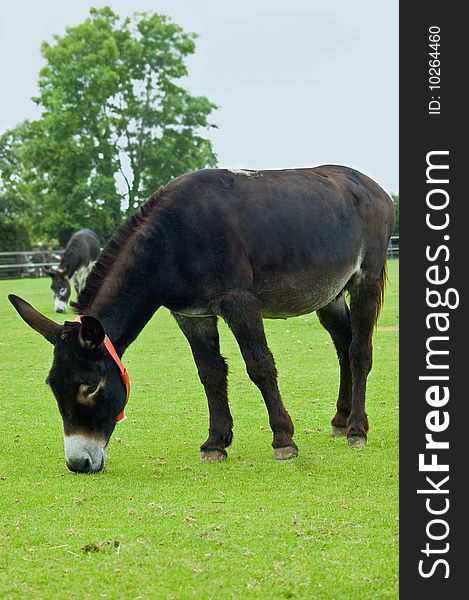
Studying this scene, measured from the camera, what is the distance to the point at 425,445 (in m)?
4.93

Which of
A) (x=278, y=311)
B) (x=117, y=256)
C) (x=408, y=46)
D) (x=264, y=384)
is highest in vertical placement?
(x=408, y=46)

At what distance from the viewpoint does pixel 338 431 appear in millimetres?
8898

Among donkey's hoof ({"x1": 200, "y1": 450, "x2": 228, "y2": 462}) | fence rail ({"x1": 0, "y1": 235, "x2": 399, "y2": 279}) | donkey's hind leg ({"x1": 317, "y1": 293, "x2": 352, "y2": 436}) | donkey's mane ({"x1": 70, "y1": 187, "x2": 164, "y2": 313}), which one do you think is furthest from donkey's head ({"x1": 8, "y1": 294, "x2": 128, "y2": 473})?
fence rail ({"x1": 0, "y1": 235, "x2": 399, "y2": 279})

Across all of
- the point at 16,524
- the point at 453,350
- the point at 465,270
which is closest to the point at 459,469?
the point at 453,350

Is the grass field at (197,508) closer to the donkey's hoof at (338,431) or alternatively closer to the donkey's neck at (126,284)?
the donkey's hoof at (338,431)

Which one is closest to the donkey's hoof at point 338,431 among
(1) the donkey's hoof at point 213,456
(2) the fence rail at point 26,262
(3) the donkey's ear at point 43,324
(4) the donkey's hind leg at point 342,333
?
(4) the donkey's hind leg at point 342,333

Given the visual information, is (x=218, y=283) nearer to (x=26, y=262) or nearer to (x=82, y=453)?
(x=82, y=453)

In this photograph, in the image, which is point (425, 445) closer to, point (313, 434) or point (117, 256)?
point (117, 256)

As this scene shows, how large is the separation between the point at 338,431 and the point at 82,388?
2.92 metres

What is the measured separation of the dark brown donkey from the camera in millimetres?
6996

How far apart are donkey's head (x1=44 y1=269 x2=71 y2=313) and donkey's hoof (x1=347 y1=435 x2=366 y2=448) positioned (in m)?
17.4

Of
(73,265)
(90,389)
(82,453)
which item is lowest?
(73,265)

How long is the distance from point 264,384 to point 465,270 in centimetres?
288

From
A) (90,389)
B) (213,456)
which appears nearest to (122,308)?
(90,389)
